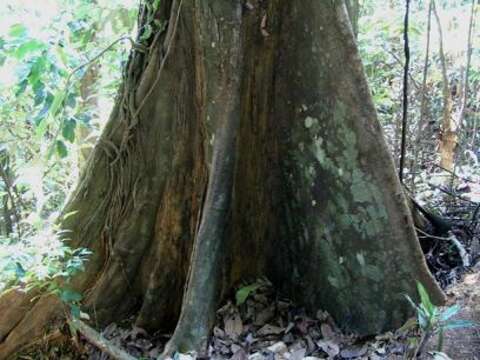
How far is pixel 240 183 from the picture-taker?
3354 millimetres

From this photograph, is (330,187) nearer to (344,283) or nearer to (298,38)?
(344,283)

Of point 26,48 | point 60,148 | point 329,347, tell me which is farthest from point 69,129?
point 329,347

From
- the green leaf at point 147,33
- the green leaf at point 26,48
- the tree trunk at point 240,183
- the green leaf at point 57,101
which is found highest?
the green leaf at point 147,33

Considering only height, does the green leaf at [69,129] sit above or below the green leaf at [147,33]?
below

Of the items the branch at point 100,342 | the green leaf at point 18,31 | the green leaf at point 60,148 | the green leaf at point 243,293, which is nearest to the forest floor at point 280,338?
the green leaf at point 243,293

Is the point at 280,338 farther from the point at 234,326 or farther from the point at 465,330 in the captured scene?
the point at 465,330

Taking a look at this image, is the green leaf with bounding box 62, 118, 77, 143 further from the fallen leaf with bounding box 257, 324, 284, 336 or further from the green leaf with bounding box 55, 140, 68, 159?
the fallen leaf with bounding box 257, 324, 284, 336

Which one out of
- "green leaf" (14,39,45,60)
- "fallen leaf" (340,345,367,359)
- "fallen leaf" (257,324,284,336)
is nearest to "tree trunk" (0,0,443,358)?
"fallen leaf" (340,345,367,359)

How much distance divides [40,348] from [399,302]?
2236mm

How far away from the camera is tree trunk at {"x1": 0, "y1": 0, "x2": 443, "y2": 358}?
9.59ft

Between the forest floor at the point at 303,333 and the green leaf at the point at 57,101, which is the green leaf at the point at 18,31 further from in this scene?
the forest floor at the point at 303,333

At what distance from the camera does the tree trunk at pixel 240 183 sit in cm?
292

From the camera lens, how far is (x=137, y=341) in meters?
3.45

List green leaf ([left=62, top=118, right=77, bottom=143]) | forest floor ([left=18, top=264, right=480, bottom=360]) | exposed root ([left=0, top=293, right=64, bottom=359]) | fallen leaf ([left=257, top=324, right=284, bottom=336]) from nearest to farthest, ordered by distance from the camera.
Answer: forest floor ([left=18, top=264, right=480, bottom=360]) < fallen leaf ([left=257, top=324, right=284, bottom=336]) < exposed root ([left=0, top=293, right=64, bottom=359]) < green leaf ([left=62, top=118, right=77, bottom=143])
